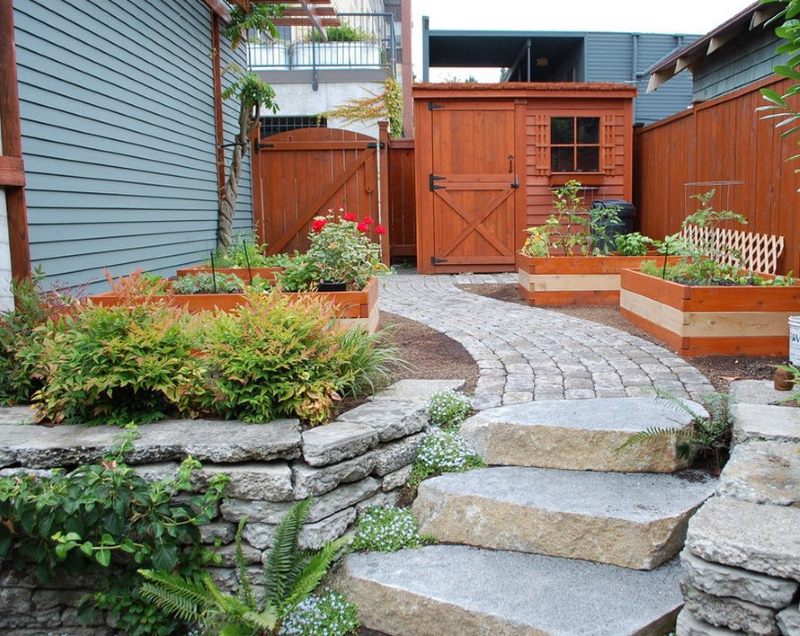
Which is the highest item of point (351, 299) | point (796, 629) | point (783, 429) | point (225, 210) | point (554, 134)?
point (554, 134)

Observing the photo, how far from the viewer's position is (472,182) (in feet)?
33.9

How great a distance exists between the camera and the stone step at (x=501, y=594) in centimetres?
252

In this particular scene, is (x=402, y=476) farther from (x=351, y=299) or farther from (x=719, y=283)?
(x=719, y=283)

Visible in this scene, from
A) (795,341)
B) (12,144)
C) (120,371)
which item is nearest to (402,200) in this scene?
(12,144)

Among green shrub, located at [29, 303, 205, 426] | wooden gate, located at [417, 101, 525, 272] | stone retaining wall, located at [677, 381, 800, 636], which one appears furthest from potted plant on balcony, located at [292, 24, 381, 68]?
stone retaining wall, located at [677, 381, 800, 636]

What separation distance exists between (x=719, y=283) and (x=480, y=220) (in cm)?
524

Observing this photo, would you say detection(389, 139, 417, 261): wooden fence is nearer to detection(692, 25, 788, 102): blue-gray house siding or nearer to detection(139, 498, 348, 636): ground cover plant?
detection(692, 25, 788, 102): blue-gray house siding

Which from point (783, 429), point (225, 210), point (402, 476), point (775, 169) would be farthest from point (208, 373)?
point (225, 210)

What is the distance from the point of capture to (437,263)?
34.3ft

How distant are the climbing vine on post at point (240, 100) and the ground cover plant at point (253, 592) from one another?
678cm

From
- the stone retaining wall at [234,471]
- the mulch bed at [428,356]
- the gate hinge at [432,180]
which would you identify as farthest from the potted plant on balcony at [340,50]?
the stone retaining wall at [234,471]

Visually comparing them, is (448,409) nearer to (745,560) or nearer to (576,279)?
(745,560)

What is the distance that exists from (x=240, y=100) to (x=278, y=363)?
24.2ft

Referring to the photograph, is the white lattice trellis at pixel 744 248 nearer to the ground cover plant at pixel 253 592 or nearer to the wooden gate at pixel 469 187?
the wooden gate at pixel 469 187
